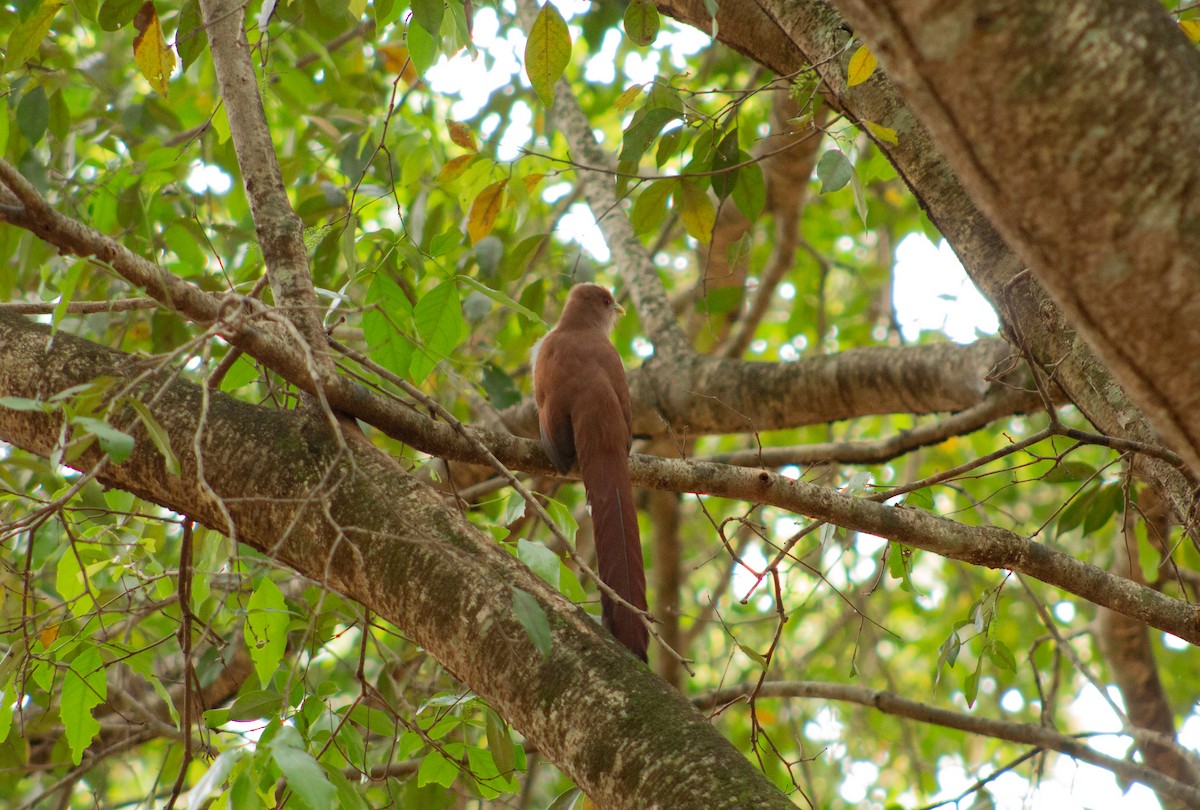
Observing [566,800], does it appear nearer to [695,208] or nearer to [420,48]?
[695,208]

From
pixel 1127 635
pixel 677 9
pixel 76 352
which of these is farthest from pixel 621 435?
pixel 1127 635

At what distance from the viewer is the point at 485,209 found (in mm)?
3250

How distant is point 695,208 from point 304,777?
6.88ft

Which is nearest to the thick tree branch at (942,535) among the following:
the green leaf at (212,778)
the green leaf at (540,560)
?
the green leaf at (540,560)

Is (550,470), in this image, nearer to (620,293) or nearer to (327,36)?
(327,36)

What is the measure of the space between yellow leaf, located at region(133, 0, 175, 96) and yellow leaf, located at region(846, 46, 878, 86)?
1.76 m

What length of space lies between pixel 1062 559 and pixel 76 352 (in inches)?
85.4

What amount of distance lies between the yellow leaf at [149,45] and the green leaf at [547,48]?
102 centimetres

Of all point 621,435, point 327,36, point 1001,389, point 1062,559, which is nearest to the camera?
point 1062,559

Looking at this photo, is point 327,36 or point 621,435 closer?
point 621,435

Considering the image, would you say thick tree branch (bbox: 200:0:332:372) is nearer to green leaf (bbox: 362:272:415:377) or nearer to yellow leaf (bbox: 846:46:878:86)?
green leaf (bbox: 362:272:415:377)

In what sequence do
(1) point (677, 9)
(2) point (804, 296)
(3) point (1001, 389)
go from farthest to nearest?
(2) point (804, 296) → (3) point (1001, 389) → (1) point (677, 9)

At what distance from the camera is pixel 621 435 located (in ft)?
10.5

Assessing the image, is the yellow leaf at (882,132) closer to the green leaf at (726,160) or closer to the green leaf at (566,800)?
the green leaf at (726,160)
